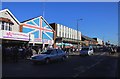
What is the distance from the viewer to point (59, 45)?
218 ft

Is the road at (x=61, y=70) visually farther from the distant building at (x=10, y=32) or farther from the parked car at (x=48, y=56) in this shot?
the distant building at (x=10, y=32)

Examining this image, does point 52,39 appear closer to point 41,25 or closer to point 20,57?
point 41,25

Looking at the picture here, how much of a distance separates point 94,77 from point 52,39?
48.4 m

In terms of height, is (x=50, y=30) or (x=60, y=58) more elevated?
(x=50, y=30)

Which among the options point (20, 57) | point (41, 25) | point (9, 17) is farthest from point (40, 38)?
point (20, 57)

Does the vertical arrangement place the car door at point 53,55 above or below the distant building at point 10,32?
below

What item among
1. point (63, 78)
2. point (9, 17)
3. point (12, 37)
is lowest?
point (63, 78)

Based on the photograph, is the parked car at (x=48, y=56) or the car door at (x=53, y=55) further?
the car door at (x=53, y=55)

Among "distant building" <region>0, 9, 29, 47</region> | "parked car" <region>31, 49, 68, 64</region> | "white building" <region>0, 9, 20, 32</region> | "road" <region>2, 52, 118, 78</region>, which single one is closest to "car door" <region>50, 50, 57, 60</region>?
"parked car" <region>31, 49, 68, 64</region>

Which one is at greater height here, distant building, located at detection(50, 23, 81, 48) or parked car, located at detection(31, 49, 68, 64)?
distant building, located at detection(50, 23, 81, 48)

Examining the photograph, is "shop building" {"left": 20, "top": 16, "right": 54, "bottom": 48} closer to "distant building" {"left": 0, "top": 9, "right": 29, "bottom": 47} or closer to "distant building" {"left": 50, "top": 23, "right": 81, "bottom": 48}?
"distant building" {"left": 0, "top": 9, "right": 29, "bottom": 47}

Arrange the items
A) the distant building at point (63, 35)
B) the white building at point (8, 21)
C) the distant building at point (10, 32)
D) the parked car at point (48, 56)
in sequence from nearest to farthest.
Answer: the parked car at point (48, 56) < the distant building at point (10, 32) < the white building at point (8, 21) < the distant building at point (63, 35)

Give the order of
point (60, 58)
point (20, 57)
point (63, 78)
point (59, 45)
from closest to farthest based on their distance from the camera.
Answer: point (63, 78) < point (60, 58) < point (20, 57) < point (59, 45)

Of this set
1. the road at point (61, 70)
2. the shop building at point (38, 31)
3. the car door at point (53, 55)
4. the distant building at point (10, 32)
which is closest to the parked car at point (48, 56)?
the car door at point (53, 55)
